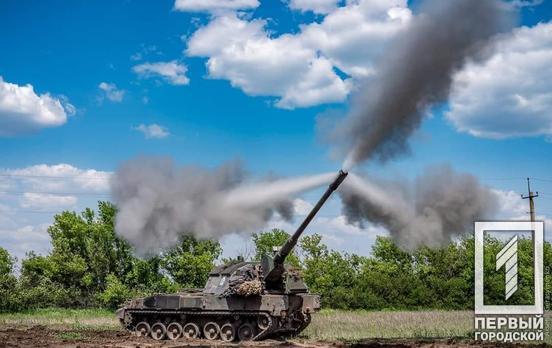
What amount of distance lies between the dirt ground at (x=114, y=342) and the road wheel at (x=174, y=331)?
2.44ft

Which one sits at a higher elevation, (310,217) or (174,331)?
(310,217)

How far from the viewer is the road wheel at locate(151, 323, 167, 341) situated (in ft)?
84.6

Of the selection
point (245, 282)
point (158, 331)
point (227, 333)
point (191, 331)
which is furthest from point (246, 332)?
point (158, 331)

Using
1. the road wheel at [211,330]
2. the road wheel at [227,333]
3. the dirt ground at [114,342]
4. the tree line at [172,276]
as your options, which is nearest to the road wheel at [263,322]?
the dirt ground at [114,342]

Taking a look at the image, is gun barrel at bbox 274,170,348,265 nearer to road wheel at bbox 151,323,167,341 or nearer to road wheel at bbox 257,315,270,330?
road wheel at bbox 257,315,270,330

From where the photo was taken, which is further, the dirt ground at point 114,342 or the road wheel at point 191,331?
the road wheel at point 191,331

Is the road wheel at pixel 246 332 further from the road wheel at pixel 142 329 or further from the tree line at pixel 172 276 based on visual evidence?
the tree line at pixel 172 276

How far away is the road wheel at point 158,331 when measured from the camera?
25792mm

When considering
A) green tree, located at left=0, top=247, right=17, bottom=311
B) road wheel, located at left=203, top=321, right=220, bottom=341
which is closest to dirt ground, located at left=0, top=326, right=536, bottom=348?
road wheel, located at left=203, top=321, right=220, bottom=341

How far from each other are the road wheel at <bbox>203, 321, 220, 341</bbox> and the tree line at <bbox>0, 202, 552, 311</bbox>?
23.2 m

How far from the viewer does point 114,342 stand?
74.6 ft

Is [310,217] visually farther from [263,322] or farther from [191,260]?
[191,260]

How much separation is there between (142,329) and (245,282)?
4.90 meters

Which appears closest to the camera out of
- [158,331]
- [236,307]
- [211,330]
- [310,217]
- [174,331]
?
[310,217]
